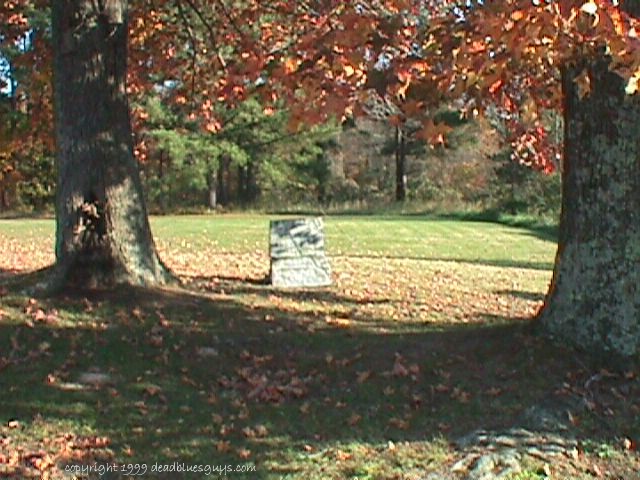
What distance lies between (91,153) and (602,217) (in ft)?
16.2

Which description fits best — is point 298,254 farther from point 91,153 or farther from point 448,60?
point 448,60

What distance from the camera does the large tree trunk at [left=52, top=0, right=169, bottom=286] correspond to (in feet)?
26.7

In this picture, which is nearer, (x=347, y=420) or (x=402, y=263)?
(x=347, y=420)

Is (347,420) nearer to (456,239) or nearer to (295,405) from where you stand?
(295,405)

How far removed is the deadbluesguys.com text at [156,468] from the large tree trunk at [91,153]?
391cm

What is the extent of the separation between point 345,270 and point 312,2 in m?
3.96

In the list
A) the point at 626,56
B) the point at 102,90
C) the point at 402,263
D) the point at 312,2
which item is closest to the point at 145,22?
the point at 312,2

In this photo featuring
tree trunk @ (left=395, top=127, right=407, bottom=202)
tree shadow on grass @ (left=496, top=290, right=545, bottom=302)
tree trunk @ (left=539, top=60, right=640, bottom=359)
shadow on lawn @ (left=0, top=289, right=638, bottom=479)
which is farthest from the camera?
tree trunk @ (left=395, top=127, right=407, bottom=202)

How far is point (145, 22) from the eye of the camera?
39.5ft

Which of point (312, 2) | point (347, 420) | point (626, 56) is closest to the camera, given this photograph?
point (626, 56)

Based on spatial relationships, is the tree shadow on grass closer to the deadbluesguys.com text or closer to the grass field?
the grass field

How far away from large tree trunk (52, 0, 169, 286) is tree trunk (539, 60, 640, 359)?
440 centimetres

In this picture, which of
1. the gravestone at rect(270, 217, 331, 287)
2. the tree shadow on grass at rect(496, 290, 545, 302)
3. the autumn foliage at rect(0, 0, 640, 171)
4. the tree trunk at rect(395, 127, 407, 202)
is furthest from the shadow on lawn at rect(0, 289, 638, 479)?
the tree trunk at rect(395, 127, 407, 202)

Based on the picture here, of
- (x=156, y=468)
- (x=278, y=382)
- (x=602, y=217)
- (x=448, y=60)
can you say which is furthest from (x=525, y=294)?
(x=156, y=468)
